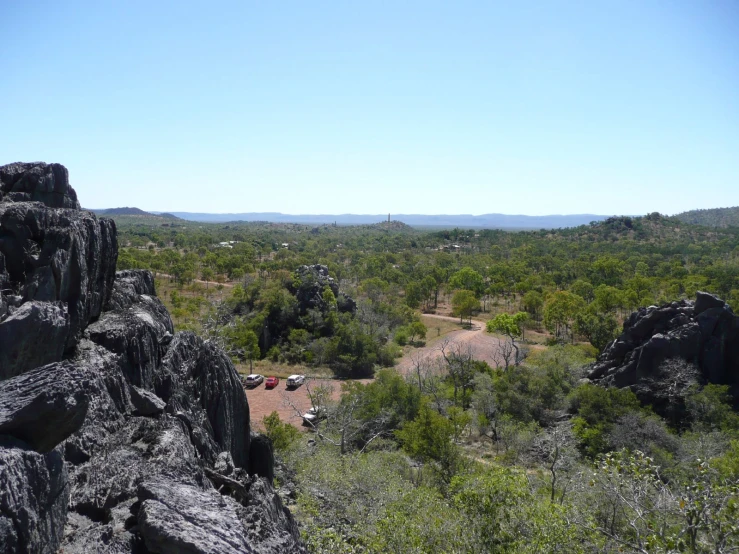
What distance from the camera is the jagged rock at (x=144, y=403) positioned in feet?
33.7

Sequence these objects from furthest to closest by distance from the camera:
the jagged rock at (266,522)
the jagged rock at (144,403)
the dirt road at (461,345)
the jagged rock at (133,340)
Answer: the dirt road at (461,345) < the jagged rock at (133,340) < the jagged rock at (144,403) < the jagged rock at (266,522)

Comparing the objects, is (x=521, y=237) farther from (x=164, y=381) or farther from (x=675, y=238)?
(x=164, y=381)

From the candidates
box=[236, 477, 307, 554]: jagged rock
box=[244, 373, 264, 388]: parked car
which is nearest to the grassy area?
box=[244, 373, 264, 388]: parked car

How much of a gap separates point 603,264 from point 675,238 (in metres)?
73.2

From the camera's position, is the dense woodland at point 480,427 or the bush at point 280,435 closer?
the dense woodland at point 480,427

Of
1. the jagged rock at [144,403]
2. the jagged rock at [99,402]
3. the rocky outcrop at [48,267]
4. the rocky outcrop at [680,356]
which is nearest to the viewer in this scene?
the jagged rock at [99,402]

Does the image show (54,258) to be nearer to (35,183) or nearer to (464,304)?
(35,183)

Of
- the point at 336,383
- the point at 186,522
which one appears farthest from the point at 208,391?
the point at 336,383

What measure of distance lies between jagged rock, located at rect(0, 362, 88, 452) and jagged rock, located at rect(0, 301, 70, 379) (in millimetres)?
2179

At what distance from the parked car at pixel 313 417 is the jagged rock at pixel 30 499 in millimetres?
21760

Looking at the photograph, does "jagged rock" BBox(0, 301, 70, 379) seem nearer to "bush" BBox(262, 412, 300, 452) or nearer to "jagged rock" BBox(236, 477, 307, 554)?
"jagged rock" BBox(236, 477, 307, 554)

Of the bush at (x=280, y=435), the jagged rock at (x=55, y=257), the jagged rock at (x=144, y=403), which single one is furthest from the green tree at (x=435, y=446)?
the jagged rock at (x=55, y=257)

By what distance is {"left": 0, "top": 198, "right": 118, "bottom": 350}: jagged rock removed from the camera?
10.1m

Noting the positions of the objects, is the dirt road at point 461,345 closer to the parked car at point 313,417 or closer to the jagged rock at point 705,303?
the parked car at point 313,417
